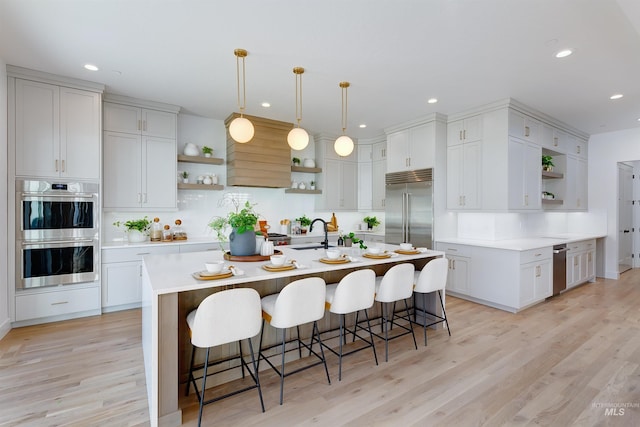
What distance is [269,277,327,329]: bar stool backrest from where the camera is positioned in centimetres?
213

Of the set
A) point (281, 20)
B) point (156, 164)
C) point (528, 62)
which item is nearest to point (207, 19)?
point (281, 20)

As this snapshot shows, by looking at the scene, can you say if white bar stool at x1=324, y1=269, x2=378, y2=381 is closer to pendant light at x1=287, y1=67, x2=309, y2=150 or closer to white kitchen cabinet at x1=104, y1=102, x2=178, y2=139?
pendant light at x1=287, y1=67, x2=309, y2=150

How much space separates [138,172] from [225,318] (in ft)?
10.8

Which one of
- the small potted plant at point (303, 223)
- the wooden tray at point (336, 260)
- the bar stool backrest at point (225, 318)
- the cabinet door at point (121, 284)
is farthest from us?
the small potted plant at point (303, 223)

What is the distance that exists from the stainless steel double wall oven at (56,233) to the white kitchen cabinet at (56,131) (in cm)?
17

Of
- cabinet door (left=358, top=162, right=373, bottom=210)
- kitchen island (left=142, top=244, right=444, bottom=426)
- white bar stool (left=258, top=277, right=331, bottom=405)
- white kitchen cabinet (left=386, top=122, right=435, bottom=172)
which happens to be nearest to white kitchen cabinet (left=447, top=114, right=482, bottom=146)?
white kitchen cabinet (left=386, top=122, right=435, bottom=172)

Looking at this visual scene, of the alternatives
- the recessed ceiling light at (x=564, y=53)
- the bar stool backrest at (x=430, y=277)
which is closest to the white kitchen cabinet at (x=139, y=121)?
the bar stool backrest at (x=430, y=277)

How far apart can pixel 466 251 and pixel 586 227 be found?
3.63 meters

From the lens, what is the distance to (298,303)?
218 centimetres

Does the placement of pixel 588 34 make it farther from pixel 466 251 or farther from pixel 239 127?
pixel 239 127

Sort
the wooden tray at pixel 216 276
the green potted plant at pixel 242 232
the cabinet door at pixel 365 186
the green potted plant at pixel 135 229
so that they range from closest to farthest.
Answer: the wooden tray at pixel 216 276 < the green potted plant at pixel 242 232 < the green potted plant at pixel 135 229 < the cabinet door at pixel 365 186

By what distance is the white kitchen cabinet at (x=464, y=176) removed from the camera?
4.59m

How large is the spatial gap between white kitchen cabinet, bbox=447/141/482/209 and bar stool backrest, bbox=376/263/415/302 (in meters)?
2.46

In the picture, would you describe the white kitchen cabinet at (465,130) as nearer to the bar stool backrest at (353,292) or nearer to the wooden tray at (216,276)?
the bar stool backrest at (353,292)
